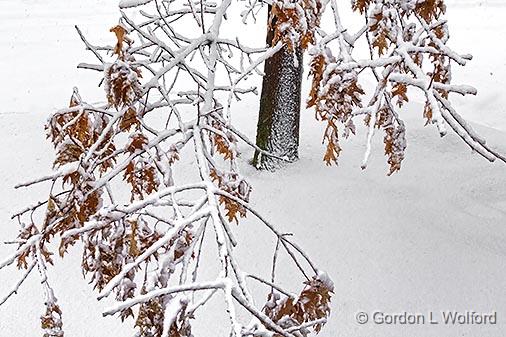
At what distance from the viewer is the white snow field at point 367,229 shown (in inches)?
207

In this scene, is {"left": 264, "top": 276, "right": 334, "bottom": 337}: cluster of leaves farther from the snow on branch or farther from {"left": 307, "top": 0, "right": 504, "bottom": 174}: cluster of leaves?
{"left": 307, "top": 0, "right": 504, "bottom": 174}: cluster of leaves

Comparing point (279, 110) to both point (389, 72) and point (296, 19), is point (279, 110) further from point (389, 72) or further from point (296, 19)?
point (389, 72)

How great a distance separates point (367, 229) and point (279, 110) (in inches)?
79.4

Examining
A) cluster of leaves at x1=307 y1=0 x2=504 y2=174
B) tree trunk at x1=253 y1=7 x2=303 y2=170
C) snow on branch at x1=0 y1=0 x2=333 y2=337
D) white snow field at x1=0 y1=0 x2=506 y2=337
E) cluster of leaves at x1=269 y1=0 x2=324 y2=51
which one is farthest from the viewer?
tree trunk at x1=253 y1=7 x2=303 y2=170

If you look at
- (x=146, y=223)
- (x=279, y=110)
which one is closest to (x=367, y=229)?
(x=279, y=110)

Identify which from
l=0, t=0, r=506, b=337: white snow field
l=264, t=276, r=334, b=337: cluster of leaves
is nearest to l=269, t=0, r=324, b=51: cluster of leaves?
l=264, t=276, r=334, b=337: cluster of leaves

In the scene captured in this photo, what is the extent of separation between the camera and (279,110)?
24.5 feet

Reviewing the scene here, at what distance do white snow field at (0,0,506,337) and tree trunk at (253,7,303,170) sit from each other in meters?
0.23

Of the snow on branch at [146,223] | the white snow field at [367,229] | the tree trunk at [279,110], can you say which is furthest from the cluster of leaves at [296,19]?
the tree trunk at [279,110]

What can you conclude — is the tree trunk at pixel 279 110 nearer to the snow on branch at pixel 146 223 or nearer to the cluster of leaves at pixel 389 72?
the snow on branch at pixel 146 223

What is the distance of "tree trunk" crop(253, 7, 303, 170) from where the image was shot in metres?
7.34

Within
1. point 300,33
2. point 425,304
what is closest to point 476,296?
point 425,304

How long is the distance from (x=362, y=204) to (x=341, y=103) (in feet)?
14.9

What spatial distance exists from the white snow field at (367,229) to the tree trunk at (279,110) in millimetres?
232
